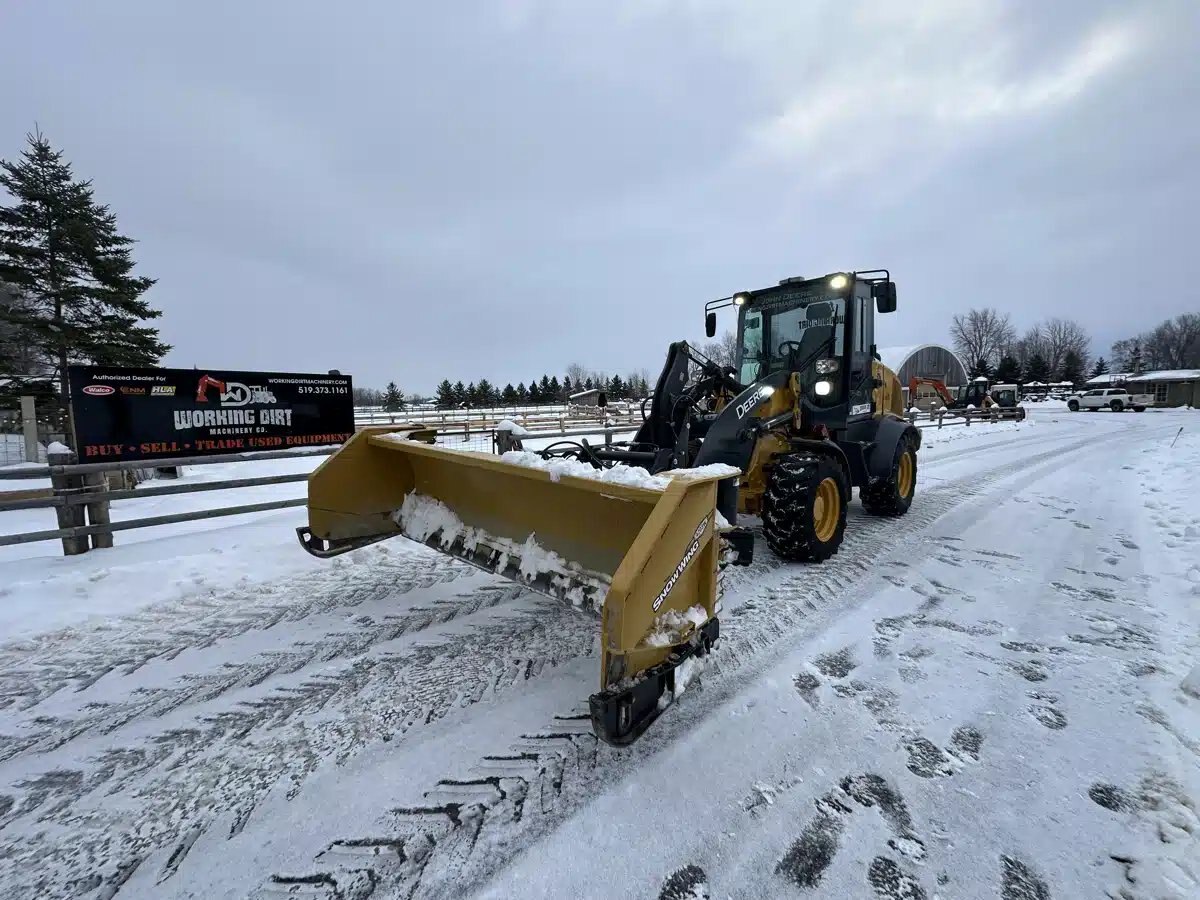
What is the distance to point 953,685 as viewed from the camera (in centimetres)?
280

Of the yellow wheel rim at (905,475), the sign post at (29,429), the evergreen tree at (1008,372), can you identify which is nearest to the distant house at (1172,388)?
the evergreen tree at (1008,372)

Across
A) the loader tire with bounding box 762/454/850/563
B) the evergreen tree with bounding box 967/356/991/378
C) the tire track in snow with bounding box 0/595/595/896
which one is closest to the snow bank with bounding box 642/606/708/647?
the tire track in snow with bounding box 0/595/595/896

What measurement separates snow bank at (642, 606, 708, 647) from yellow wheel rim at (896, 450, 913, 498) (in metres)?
5.41

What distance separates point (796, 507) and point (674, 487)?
8.55 feet

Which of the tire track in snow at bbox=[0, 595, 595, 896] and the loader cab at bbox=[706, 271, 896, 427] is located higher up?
the loader cab at bbox=[706, 271, 896, 427]

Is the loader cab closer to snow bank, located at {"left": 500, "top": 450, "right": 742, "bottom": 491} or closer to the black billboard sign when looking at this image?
snow bank, located at {"left": 500, "top": 450, "right": 742, "bottom": 491}

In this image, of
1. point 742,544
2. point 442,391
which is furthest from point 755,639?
point 442,391

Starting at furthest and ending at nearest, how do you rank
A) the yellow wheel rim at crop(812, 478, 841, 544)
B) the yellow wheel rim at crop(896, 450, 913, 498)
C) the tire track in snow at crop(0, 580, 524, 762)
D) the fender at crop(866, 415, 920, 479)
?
1. the yellow wheel rim at crop(896, 450, 913, 498)
2. the fender at crop(866, 415, 920, 479)
3. the yellow wheel rim at crop(812, 478, 841, 544)
4. the tire track in snow at crop(0, 580, 524, 762)

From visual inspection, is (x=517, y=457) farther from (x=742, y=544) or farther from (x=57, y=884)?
(x=57, y=884)

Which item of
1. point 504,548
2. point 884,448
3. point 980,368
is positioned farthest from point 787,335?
point 980,368

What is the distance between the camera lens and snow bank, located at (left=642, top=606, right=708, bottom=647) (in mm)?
2232

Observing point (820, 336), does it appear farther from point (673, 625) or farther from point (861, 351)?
point (673, 625)

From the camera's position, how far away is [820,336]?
5676 mm

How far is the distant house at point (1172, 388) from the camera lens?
4559 centimetres
